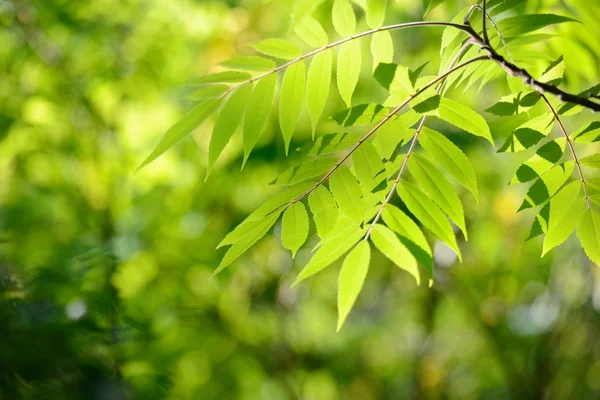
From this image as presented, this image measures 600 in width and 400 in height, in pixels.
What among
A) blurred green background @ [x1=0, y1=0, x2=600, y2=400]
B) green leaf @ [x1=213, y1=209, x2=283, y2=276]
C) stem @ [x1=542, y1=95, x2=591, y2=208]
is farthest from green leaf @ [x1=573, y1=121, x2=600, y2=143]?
blurred green background @ [x1=0, y1=0, x2=600, y2=400]

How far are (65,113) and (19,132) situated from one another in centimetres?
32

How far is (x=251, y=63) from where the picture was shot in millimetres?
1082

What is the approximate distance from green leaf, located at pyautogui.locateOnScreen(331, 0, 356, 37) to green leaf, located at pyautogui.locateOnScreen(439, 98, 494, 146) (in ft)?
0.89

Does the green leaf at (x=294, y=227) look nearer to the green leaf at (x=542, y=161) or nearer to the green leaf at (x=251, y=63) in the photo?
the green leaf at (x=251, y=63)

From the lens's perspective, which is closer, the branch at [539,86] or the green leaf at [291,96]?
the branch at [539,86]

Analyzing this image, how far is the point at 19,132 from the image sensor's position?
3127mm

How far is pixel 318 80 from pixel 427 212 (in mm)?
351

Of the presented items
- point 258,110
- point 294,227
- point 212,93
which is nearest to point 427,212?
point 294,227

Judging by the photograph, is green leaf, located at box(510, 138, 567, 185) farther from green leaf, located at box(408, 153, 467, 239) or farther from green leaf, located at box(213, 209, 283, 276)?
green leaf, located at box(213, 209, 283, 276)

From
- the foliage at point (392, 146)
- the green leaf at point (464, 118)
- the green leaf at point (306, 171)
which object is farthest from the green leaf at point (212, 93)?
the green leaf at point (464, 118)

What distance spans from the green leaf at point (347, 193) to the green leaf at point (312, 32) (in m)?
0.30

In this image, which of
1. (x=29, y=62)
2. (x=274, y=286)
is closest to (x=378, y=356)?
(x=274, y=286)

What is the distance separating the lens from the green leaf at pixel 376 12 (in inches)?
42.2

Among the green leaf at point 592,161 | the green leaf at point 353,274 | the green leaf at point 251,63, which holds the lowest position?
the green leaf at point 353,274
